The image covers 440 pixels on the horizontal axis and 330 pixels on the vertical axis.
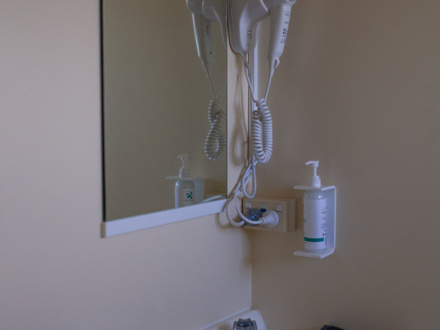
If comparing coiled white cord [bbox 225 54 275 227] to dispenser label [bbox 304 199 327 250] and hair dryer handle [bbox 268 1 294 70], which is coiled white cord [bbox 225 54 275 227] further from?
dispenser label [bbox 304 199 327 250]

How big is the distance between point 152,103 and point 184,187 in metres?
0.26

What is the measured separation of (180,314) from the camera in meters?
1.32

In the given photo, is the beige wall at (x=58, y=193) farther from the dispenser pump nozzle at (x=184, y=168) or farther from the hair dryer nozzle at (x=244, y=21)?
the hair dryer nozzle at (x=244, y=21)

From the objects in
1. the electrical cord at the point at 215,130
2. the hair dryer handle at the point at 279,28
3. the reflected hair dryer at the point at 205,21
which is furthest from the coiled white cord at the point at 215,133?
the hair dryer handle at the point at 279,28

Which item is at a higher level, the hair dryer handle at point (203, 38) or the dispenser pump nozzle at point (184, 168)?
the hair dryer handle at point (203, 38)

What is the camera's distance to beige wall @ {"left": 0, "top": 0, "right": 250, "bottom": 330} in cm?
94

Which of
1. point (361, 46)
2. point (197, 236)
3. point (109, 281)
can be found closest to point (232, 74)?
point (361, 46)

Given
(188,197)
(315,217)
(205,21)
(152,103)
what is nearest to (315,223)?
(315,217)

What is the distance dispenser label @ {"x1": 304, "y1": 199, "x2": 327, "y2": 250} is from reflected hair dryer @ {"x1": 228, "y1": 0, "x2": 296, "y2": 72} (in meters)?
0.42

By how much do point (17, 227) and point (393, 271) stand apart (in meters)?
0.93

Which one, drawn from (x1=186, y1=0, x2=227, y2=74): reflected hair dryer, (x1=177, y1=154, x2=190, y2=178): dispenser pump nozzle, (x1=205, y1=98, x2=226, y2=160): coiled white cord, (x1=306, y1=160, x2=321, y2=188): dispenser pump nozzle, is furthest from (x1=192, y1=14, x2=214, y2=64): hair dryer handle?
(x1=306, y1=160, x2=321, y2=188): dispenser pump nozzle

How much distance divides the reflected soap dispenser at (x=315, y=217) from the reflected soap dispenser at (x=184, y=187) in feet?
1.06

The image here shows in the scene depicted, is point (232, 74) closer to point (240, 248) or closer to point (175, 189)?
point (175, 189)

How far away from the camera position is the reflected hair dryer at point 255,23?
4.38 ft
